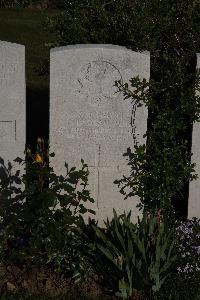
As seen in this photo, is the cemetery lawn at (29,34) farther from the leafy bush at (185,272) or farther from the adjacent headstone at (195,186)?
the leafy bush at (185,272)

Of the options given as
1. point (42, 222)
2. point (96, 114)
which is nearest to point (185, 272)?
point (42, 222)

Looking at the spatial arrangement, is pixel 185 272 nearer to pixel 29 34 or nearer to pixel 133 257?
pixel 133 257

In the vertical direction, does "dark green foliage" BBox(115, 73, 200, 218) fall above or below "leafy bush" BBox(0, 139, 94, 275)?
above

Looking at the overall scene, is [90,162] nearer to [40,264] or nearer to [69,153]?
[69,153]

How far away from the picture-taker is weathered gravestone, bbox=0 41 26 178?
441 centimetres

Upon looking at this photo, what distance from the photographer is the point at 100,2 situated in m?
5.23

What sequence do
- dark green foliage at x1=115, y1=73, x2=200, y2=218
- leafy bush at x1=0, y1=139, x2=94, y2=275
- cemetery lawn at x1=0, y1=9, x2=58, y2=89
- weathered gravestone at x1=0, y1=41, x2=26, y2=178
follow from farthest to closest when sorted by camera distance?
cemetery lawn at x1=0, y1=9, x2=58, y2=89, dark green foliage at x1=115, y1=73, x2=200, y2=218, weathered gravestone at x1=0, y1=41, x2=26, y2=178, leafy bush at x1=0, y1=139, x2=94, y2=275

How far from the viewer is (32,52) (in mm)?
12719

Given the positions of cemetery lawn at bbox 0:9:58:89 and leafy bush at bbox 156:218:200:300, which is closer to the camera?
leafy bush at bbox 156:218:200:300

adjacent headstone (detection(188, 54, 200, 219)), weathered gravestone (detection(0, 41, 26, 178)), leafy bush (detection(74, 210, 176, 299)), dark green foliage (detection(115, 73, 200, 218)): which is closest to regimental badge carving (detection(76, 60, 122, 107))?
dark green foliage (detection(115, 73, 200, 218))

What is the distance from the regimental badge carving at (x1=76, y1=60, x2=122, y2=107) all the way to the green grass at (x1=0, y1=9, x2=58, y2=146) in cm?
116

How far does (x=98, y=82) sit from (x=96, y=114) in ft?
0.79

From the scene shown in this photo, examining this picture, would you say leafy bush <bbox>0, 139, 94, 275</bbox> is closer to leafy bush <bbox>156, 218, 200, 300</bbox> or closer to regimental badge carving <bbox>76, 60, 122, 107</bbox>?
regimental badge carving <bbox>76, 60, 122, 107</bbox>

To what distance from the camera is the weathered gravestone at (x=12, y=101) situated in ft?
14.5
